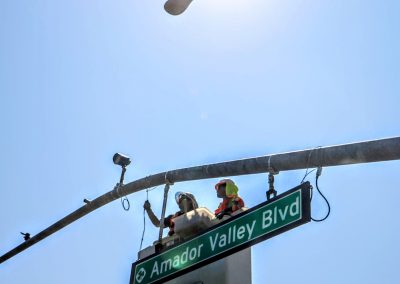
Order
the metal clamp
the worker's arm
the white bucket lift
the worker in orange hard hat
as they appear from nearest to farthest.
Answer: the metal clamp
the white bucket lift
the worker in orange hard hat
the worker's arm

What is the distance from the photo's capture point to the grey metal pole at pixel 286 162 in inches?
175

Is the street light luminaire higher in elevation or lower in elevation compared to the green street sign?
higher

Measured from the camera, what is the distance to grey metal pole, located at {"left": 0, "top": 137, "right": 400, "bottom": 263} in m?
4.45

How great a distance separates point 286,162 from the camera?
5305 mm

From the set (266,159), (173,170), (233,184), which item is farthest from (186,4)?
(233,184)

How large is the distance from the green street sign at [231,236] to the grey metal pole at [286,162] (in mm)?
352

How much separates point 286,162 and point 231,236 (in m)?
0.85

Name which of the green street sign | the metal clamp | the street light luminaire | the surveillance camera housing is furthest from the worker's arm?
the street light luminaire

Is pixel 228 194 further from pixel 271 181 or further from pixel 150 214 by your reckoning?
pixel 271 181


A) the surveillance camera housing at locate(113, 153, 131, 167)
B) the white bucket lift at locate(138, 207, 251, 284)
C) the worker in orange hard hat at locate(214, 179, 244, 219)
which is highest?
the surveillance camera housing at locate(113, 153, 131, 167)

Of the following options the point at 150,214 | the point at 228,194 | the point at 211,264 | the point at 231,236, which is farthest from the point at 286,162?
the point at 150,214

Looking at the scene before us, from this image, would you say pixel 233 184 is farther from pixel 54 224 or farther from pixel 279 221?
pixel 54 224

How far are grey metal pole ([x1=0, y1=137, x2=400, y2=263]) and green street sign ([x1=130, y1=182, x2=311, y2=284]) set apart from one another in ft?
1.15

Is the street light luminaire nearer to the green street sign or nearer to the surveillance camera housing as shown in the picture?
the green street sign
